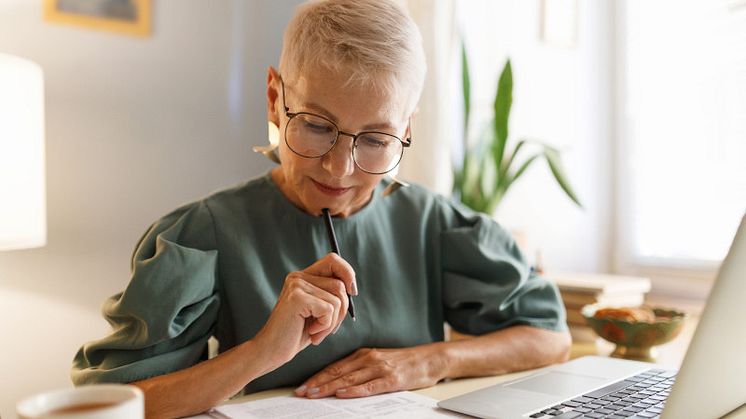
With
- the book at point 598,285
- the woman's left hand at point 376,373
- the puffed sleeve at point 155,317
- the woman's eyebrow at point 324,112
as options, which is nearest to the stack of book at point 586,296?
the book at point 598,285

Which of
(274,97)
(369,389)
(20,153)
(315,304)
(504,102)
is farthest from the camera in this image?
(504,102)

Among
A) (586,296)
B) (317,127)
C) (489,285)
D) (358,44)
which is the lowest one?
(586,296)

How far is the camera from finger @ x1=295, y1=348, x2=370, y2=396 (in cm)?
106

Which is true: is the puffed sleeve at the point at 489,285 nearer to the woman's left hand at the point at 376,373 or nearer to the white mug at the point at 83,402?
the woman's left hand at the point at 376,373

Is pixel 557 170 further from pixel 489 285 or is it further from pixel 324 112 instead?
pixel 324 112

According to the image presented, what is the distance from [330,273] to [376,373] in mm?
222

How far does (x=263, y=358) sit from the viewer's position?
3.13 ft

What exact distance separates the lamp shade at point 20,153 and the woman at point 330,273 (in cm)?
37

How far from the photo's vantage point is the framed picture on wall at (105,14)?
5.36 feet

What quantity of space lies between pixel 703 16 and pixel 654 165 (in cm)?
59

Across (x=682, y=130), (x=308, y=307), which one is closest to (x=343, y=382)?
(x=308, y=307)

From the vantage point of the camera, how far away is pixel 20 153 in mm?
1297

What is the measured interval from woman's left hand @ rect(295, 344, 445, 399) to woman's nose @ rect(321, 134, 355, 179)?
0.31 metres

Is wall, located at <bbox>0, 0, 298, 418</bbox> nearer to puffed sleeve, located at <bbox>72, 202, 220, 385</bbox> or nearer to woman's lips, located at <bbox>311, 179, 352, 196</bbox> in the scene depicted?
puffed sleeve, located at <bbox>72, 202, 220, 385</bbox>
